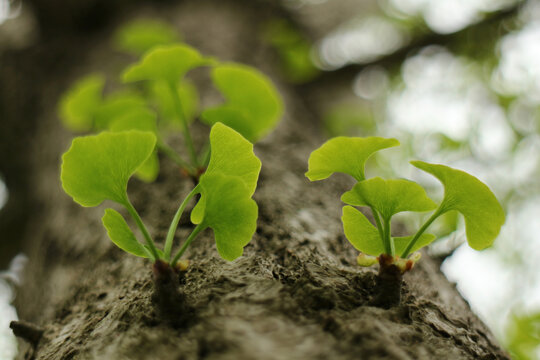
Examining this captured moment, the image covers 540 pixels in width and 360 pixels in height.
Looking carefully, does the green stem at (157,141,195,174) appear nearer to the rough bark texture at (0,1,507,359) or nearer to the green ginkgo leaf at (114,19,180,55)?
the rough bark texture at (0,1,507,359)

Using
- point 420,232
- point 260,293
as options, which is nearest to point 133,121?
point 260,293

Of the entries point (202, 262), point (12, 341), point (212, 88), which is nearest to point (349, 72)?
point (212, 88)

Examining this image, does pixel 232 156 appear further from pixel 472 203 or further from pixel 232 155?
pixel 472 203

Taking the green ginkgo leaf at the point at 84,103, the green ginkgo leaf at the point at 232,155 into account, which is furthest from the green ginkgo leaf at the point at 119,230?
the green ginkgo leaf at the point at 84,103

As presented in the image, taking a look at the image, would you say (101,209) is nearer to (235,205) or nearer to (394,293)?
(235,205)

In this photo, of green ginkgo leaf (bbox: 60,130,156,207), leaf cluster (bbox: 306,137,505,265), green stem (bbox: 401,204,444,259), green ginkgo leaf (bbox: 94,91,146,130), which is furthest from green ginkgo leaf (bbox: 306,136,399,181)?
green ginkgo leaf (bbox: 94,91,146,130)

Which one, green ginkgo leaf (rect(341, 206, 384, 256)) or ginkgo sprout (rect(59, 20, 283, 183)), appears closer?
green ginkgo leaf (rect(341, 206, 384, 256))

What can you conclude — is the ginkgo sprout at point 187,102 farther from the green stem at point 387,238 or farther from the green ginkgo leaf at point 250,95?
the green stem at point 387,238
